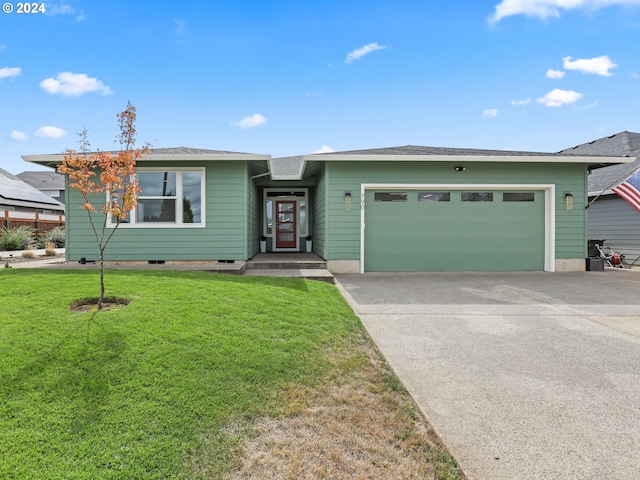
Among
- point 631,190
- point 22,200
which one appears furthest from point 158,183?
point 22,200

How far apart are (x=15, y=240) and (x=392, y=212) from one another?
51.6 feet

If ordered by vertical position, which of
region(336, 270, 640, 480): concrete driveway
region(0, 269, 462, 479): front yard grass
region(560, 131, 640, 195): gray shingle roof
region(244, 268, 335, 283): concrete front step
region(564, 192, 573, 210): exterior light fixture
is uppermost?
region(560, 131, 640, 195): gray shingle roof

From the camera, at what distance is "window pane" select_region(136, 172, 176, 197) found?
27.5 feet

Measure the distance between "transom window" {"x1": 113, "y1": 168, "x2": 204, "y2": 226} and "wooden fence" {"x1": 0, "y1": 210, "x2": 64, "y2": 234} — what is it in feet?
42.6

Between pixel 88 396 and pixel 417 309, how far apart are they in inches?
163

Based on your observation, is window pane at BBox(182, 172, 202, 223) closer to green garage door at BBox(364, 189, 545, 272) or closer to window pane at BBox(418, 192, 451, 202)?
green garage door at BBox(364, 189, 545, 272)

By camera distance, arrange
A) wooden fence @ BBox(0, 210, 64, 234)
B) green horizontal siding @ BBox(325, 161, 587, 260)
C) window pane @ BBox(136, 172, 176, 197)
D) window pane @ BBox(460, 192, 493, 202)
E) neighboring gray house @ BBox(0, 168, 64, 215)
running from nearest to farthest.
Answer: window pane @ BBox(136, 172, 176, 197) → green horizontal siding @ BBox(325, 161, 587, 260) → window pane @ BBox(460, 192, 493, 202) → wooden fence @ BBox(0, 210, 64, 234) → neighboring gray house @ BBox(0, 168, 64, 215)

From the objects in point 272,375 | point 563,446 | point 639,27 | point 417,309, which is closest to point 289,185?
point 417,309

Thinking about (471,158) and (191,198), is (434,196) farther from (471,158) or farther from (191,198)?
(191,198)

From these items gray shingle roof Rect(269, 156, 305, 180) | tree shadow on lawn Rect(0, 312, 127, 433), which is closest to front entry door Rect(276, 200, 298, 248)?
gray shingle roof Rect(269, 156, 305, 180)

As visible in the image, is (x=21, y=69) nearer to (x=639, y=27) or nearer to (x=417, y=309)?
(x=417, y=309)

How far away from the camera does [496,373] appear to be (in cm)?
290

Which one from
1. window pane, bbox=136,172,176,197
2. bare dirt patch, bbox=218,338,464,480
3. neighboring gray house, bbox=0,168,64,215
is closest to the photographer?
bare dirt patch, bbox=218,338,464,480

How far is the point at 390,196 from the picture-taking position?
896 centimetres
